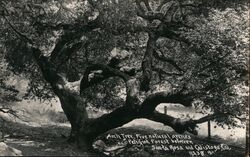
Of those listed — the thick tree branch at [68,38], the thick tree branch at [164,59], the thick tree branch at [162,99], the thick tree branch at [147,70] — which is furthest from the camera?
the thick tree branch at [68,38]

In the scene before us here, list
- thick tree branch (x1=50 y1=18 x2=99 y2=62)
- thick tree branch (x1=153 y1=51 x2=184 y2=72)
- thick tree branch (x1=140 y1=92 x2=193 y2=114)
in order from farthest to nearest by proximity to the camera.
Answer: thick tree branch (x1=50 y1=18 x2=99 y2=62) < thick tree branch (x1=153 y1=51 x2=184 y2=72) < thick tree branch (x1=140 y1=92 x2=193 y2=114)

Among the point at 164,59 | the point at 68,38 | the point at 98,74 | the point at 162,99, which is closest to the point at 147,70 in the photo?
the point at 162,99

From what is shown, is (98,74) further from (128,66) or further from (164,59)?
(164,59)

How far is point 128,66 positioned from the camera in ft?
69.2

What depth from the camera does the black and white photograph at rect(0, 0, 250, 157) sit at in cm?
1633

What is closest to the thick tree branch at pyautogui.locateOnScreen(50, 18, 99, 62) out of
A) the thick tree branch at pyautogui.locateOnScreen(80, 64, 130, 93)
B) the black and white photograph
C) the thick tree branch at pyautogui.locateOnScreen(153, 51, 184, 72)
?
the black and white photograph

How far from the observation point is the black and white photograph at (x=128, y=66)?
1633 cm

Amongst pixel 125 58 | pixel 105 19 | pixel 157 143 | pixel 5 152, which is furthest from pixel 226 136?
pixel 5 152

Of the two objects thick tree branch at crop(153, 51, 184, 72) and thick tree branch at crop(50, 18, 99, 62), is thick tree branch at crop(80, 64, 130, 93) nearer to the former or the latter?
thick tree branch at crop(50, 18, 99, 62)

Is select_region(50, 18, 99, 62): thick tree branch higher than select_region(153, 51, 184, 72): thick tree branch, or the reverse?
select_region(50, 18, 99, 62): thick tree branch

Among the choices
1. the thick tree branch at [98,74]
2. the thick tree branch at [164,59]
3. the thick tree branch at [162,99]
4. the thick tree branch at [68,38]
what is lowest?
the thick tree branch at [162,99]

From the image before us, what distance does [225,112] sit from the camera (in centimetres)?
1625

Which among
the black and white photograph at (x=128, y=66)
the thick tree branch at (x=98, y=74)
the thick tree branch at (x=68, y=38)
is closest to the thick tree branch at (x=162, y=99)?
the black and white photograph at (x=128, y=66)

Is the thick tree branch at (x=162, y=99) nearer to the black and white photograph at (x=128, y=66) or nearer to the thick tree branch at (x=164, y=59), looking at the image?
the black and white photograph at (x=128, y=66)
